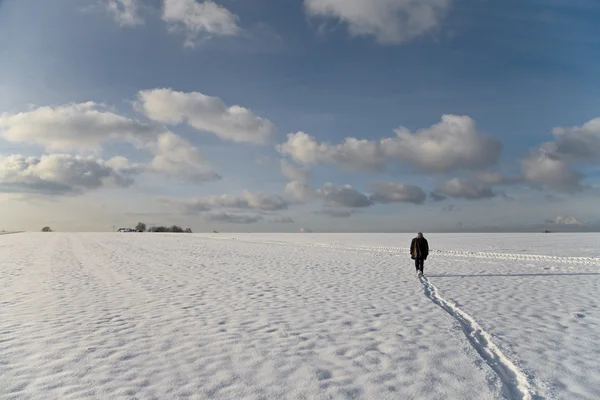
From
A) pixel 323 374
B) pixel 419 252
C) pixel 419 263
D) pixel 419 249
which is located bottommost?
pixel 323 374

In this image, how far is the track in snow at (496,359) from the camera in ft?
18.6

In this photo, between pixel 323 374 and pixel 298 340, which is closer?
pixel 323 374

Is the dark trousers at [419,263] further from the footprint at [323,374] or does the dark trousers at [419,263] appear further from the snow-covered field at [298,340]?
the footprint at [323,374]

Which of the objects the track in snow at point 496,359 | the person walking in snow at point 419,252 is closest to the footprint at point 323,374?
the track in snow at point 496,359

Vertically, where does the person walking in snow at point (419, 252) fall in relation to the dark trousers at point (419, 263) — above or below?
above

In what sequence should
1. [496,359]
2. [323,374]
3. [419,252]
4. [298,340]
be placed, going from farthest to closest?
[419,252] → [298,340] → [496,359] → [323,374]

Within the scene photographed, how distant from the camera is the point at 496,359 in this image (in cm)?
695

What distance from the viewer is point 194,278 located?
57.1 feet

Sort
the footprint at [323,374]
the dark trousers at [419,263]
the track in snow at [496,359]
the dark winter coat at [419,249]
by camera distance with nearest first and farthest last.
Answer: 1. the track in snow at [496,359]
2. the footprint at [323,374]
3. the dark trousers at [419,263]
4. the dark winter coat at [419,249]

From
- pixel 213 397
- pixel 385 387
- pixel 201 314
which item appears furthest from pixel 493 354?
pixel 201 314

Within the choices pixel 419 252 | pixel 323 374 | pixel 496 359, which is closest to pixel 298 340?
pixel 323 374

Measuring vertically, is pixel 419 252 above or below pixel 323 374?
above

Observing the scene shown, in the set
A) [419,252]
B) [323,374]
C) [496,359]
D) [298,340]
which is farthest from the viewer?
[419,252]

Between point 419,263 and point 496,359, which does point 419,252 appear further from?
point 496,359
